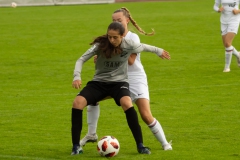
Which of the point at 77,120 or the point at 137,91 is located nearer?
the point at 77,120

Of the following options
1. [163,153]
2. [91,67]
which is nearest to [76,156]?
[163,153]

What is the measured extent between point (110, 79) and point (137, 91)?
0.48 meters

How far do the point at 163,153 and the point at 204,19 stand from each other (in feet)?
74.9

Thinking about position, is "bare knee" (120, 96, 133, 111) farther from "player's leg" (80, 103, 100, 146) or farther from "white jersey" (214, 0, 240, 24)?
"white jersey" (214, 0, 240, 24)

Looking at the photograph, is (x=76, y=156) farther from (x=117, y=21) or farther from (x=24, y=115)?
(x=24, y=115)

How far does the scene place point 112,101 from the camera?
1409 centimetres

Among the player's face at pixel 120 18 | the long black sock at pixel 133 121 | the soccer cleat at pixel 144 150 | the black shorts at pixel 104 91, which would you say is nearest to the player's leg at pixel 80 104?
the black shorts at pixel 104 91

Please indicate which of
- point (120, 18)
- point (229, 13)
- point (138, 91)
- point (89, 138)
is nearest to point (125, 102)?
point (138, 91)

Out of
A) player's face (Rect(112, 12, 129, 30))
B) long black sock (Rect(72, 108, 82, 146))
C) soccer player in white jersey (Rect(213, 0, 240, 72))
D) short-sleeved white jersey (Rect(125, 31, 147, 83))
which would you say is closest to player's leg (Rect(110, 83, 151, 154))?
short-sleeved white jersey (Rect(125, 31, 147, 83))

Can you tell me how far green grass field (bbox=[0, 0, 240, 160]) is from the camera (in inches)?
380

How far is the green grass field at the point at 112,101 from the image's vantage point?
31.7 ft

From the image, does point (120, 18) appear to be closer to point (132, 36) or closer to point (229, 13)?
point (132, 36)

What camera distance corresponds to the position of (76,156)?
28.8ft

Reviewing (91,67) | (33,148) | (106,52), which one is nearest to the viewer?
(106,52)
